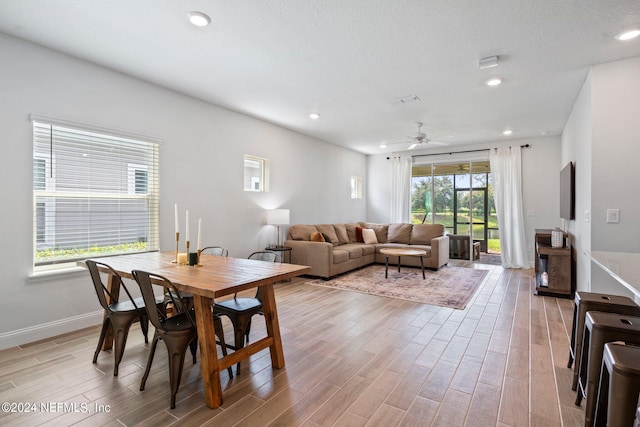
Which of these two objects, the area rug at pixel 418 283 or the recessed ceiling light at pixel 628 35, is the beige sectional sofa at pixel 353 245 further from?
the recessed ceiling light at pixel 628 35

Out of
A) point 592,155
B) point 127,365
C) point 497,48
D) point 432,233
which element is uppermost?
point 497,48

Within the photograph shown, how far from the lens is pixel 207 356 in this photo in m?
1.95

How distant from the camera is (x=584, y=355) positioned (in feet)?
6.27

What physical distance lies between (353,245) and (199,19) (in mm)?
5111

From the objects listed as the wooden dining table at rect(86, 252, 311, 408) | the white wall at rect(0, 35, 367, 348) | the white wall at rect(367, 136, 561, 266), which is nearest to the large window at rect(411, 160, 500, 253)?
the white wall at rect(367, 136, 561, 266)

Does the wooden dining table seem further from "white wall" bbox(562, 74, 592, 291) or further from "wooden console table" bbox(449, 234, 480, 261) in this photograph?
"wooden console table" bbox(449, 234, 480, 261)

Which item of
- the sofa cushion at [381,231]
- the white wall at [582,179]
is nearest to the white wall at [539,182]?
the white wall at [582,179]

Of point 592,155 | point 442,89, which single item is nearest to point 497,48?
point 442,89

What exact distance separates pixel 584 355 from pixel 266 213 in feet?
14.4

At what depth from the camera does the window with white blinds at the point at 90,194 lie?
3012mm

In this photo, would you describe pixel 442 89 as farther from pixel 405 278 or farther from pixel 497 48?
pixel 405 278

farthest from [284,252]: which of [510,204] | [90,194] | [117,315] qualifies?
[510,204]

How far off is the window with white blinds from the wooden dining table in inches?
28.2

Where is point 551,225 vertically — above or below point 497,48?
below
